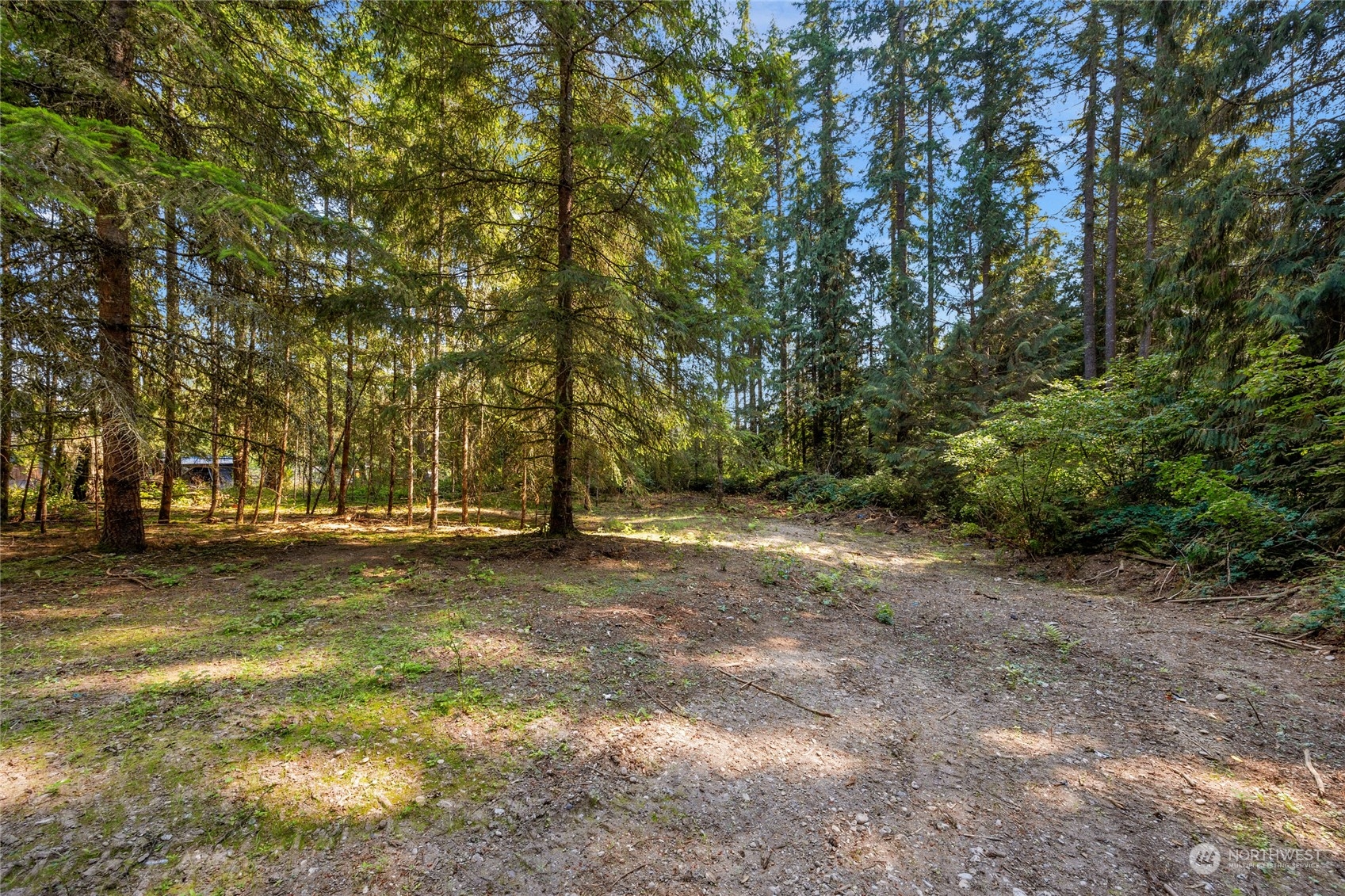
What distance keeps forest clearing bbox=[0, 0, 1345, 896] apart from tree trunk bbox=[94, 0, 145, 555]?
52 mm

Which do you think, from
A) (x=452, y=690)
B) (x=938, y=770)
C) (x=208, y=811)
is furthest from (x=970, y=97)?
(x=208, y=811)

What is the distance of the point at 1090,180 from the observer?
13.6 m

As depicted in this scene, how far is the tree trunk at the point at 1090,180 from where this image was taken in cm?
1316

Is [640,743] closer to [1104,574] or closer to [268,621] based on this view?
[268,621]

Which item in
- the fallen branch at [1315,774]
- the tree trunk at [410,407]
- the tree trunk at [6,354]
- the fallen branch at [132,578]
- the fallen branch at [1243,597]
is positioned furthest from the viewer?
the tree trunk at [410,407]

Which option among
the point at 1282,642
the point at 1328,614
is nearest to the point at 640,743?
the point at 1282,642

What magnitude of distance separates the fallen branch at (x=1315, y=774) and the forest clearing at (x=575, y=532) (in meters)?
0.03

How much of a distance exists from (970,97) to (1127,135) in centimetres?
458

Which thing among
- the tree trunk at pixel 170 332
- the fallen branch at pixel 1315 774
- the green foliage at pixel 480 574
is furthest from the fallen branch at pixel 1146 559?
the tree trunk at pixel 170 332

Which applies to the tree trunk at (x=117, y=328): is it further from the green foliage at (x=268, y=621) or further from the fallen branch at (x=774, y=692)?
the fallen branch at (x=774, y=692)

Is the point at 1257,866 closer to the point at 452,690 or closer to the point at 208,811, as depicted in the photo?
the point at 452,690

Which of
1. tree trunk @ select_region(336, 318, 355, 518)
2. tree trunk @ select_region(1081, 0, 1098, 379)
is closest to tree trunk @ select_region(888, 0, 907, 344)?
tree trunk @ select_region(1081, 0, 1098, 379)

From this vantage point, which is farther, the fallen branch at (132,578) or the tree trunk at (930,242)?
the tree trunk at (930,242)

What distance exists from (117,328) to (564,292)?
536cm
